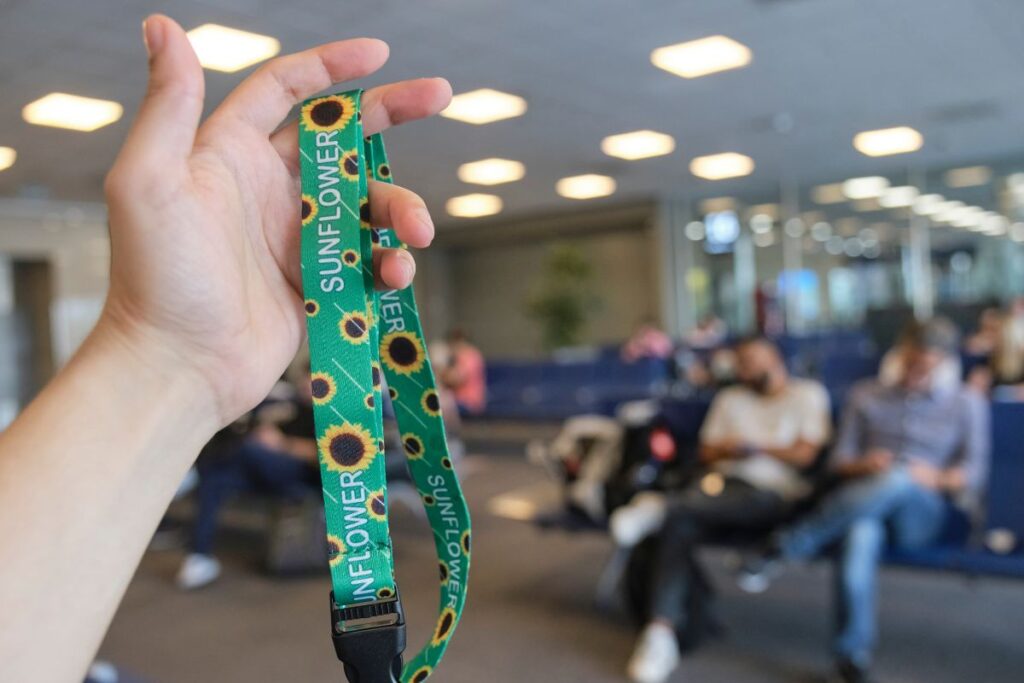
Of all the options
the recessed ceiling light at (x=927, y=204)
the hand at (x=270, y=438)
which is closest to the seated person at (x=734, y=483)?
the hand at (x=270, y=438)

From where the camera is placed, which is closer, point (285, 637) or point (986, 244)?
point (285, 637)

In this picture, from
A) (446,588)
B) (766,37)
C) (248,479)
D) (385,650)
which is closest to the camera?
(385,650)

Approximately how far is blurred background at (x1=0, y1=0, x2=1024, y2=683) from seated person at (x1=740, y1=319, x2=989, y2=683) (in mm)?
175

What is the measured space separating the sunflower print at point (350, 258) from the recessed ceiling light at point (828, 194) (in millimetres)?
14508

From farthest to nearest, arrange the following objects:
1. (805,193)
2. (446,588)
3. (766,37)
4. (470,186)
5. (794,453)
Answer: (805,193) → (470,186) → (766,37) → (794,453) → (446,588)

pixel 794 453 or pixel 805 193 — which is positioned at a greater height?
pixel 805 193

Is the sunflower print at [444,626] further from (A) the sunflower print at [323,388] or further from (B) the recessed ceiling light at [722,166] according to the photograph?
(B) the recessed ceiling light at [722,166]

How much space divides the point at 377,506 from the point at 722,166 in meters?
12.4

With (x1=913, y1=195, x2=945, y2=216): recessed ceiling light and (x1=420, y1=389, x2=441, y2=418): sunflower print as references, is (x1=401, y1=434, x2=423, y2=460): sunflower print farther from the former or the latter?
(x1=913, y1=195, x2=945, y2=216): recessed ceiling light

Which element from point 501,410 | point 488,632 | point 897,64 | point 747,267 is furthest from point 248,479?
point 747,267

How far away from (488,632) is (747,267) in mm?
12001

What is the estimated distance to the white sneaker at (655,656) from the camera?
339 cm

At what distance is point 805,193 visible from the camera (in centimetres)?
1416

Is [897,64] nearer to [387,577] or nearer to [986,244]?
[986,244]
